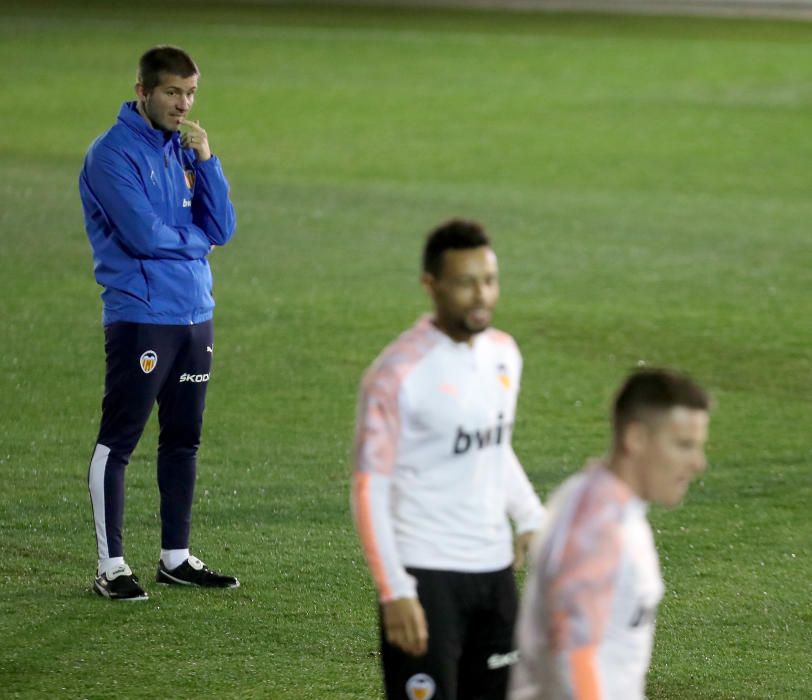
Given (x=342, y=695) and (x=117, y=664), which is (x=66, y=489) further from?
(x=342, y=695)

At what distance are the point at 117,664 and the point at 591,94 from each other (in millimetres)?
25238

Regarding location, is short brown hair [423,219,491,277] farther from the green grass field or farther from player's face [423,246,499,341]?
the green grass field

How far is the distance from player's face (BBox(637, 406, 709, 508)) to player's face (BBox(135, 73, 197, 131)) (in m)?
3.41

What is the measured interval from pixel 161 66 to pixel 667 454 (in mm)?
3513

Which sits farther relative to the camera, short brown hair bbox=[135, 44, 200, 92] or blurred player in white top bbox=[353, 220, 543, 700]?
short brown hair bbox=[135, 44, 200, 92]

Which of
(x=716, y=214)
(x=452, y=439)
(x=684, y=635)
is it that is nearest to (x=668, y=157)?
(x=716, y=214)

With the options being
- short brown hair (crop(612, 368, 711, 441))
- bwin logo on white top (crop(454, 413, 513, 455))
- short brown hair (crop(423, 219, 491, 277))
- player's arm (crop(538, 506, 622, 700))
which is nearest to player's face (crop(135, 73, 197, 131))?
short brown hair (crop(423, 219, 491, 277))

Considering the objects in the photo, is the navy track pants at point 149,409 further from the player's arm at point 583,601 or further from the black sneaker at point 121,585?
the player's arm at point 583,601

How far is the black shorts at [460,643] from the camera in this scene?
4.36 meters

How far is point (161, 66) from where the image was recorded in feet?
21.2

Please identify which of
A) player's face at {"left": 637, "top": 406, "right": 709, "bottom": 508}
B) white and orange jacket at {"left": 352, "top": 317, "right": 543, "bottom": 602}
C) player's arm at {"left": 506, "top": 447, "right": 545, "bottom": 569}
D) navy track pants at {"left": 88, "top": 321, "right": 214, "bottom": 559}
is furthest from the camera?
navy track pants at {"left": 88, "top": 321, "right": 214, "bottom": 559}

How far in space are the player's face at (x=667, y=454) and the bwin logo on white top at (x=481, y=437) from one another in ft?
2.78

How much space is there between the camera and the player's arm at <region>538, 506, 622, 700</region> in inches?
137

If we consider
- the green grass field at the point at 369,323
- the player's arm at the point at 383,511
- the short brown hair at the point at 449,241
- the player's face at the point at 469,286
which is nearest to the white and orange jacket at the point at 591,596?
the player's arm at the point at 383,511
